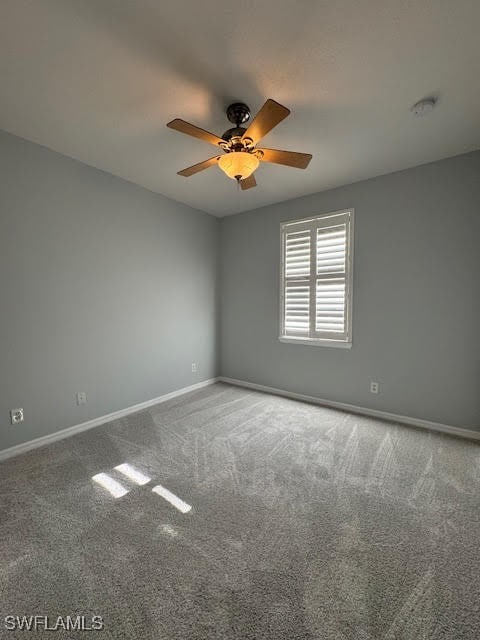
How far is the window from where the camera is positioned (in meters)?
3.23

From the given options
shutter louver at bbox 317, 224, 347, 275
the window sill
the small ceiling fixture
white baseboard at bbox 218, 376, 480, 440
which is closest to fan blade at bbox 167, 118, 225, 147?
the small ceiling fixture

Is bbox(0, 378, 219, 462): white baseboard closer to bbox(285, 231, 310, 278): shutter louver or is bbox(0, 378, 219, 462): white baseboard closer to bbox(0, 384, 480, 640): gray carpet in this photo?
bbox(0, 384, 480, 640): gray carpet

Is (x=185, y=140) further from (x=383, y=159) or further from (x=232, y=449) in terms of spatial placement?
(x=232, y=449)

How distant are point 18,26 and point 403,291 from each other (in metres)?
3.42

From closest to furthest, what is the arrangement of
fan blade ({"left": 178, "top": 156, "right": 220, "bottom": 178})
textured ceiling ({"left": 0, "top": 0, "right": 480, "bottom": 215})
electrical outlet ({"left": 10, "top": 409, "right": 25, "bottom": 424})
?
1. textured ceiling ({"left": 0, "top": 0, "right": 480, "bottom": 215})
2. fan blade ({"left": 178, "top": 156, "right": 220, "bottom": 178})
3. electrical outlet ({"left": 10, "top": 409, "right": 25, "bottom": 424})

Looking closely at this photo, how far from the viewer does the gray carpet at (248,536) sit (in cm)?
112

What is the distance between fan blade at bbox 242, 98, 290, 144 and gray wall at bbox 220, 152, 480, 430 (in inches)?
74.0

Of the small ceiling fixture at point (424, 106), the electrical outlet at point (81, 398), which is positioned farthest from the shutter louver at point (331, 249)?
the electrical outlet at point (81, 398)

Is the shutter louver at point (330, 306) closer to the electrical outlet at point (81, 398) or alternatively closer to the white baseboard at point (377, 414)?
the white baseboard at point (377, 414)

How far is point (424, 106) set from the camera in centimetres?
188

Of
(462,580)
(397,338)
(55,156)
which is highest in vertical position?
(55,156)

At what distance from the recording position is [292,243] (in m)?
3.63

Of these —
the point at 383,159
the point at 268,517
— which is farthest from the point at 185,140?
the point at 268,517

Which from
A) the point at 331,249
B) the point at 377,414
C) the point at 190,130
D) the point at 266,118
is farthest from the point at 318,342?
the point at 190,130
